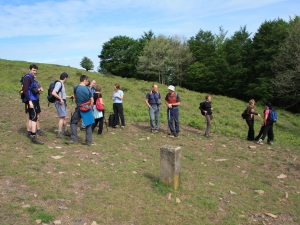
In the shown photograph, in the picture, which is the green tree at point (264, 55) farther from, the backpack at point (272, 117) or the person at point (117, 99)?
the person at point (117, 99)

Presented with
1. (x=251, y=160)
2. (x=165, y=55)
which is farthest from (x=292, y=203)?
(x=165, y=55)

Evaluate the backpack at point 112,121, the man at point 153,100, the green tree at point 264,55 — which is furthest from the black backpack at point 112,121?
the green tree at point 264,55

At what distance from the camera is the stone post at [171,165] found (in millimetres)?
5754

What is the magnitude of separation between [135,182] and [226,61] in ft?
154

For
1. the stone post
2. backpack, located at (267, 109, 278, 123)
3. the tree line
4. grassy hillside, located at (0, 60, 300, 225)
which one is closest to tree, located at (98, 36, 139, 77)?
the tree line

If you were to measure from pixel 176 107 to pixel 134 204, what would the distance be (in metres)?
6.33

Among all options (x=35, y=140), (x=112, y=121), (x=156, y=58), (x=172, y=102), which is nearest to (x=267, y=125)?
(x=172, y=102)

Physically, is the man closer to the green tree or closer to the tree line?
the tree line

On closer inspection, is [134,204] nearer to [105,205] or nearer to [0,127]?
[105,205]

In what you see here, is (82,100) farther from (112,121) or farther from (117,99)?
(112,121)

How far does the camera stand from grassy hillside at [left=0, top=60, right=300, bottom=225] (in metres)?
4.68

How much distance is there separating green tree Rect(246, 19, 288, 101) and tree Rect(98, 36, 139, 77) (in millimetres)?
32068

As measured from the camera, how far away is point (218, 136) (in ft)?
40.5

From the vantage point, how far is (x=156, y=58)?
58719mm
